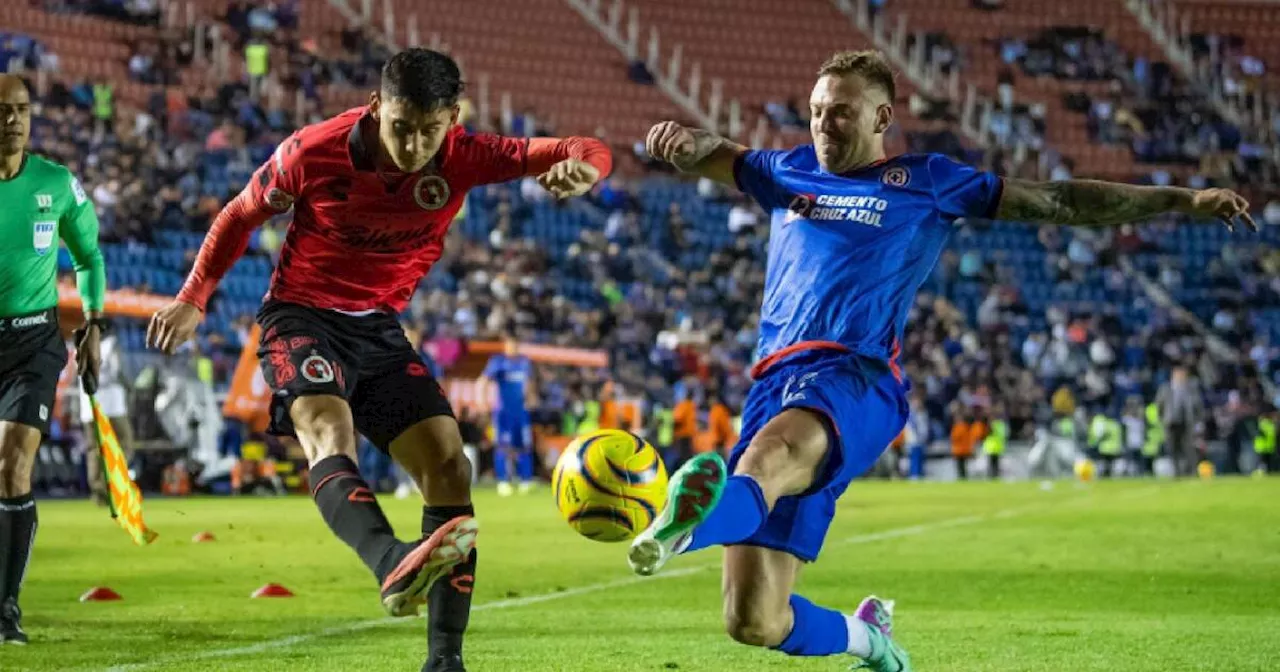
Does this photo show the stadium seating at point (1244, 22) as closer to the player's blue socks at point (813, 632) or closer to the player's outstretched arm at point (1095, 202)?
the player's outstretched arm at point (1095, 202)

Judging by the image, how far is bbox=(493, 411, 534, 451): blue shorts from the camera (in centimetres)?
2528

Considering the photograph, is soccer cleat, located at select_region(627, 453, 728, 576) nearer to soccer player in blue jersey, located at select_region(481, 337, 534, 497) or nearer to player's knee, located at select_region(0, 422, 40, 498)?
player's knee, located at select_region(0, 422, 40, 498)

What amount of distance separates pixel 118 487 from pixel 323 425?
360 cm

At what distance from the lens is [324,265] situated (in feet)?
21.7

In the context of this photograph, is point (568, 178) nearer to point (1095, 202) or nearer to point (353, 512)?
point (353, 512)

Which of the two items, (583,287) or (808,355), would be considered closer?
(808,355)

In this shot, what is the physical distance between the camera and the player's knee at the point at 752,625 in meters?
5.75

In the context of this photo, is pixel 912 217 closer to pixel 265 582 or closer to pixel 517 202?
pixel 265 582

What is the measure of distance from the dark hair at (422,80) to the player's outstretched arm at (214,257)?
69 centimetres

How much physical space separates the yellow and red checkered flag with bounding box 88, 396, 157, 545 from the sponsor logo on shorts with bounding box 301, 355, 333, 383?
3186 millimetres

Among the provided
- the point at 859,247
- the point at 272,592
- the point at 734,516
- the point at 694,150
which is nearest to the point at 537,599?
the point at 272,592

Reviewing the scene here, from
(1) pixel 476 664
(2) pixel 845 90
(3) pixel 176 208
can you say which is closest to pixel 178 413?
(3) pixel 176 208

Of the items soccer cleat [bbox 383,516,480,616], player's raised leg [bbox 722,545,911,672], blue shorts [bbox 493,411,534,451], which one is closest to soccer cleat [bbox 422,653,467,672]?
soccer cleat [bbox 383,516,480,616]

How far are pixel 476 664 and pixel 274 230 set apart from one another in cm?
2508
